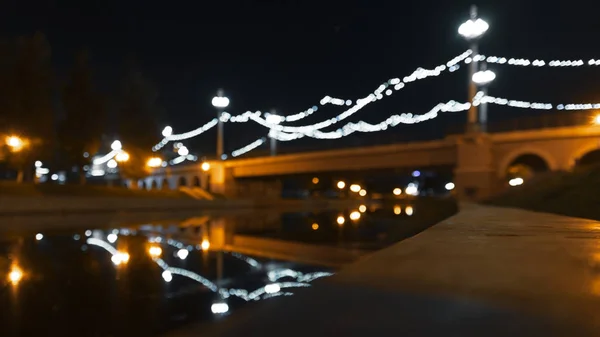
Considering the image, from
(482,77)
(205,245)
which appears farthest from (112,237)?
(482,77)

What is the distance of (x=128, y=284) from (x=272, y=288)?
8.20 feet

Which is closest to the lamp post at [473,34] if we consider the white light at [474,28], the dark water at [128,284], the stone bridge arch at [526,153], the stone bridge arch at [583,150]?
the white light at [474,28]

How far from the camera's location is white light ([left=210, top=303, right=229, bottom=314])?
7.44 meters

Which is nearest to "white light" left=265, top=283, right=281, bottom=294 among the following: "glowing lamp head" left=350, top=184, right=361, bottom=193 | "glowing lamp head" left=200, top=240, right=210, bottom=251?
"glowing lamp head" left=200, top=240, right=210, bottom=251

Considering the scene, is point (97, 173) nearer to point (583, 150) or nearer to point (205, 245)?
point (583, 150)

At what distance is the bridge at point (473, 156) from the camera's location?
1513 inches

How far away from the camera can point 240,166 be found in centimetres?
7069

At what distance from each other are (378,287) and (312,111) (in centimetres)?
5782

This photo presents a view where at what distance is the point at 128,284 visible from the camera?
31.4 feet

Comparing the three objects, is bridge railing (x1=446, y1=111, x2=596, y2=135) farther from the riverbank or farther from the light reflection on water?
the light reflection on water

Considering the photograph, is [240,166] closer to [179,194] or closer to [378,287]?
[179,194]

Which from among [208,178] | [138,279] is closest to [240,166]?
[208,178]

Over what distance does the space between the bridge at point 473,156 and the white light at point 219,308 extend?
107 ft

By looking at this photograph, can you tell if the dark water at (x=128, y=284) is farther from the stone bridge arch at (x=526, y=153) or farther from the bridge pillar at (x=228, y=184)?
the bridge pillar at (x=228, y=184)
